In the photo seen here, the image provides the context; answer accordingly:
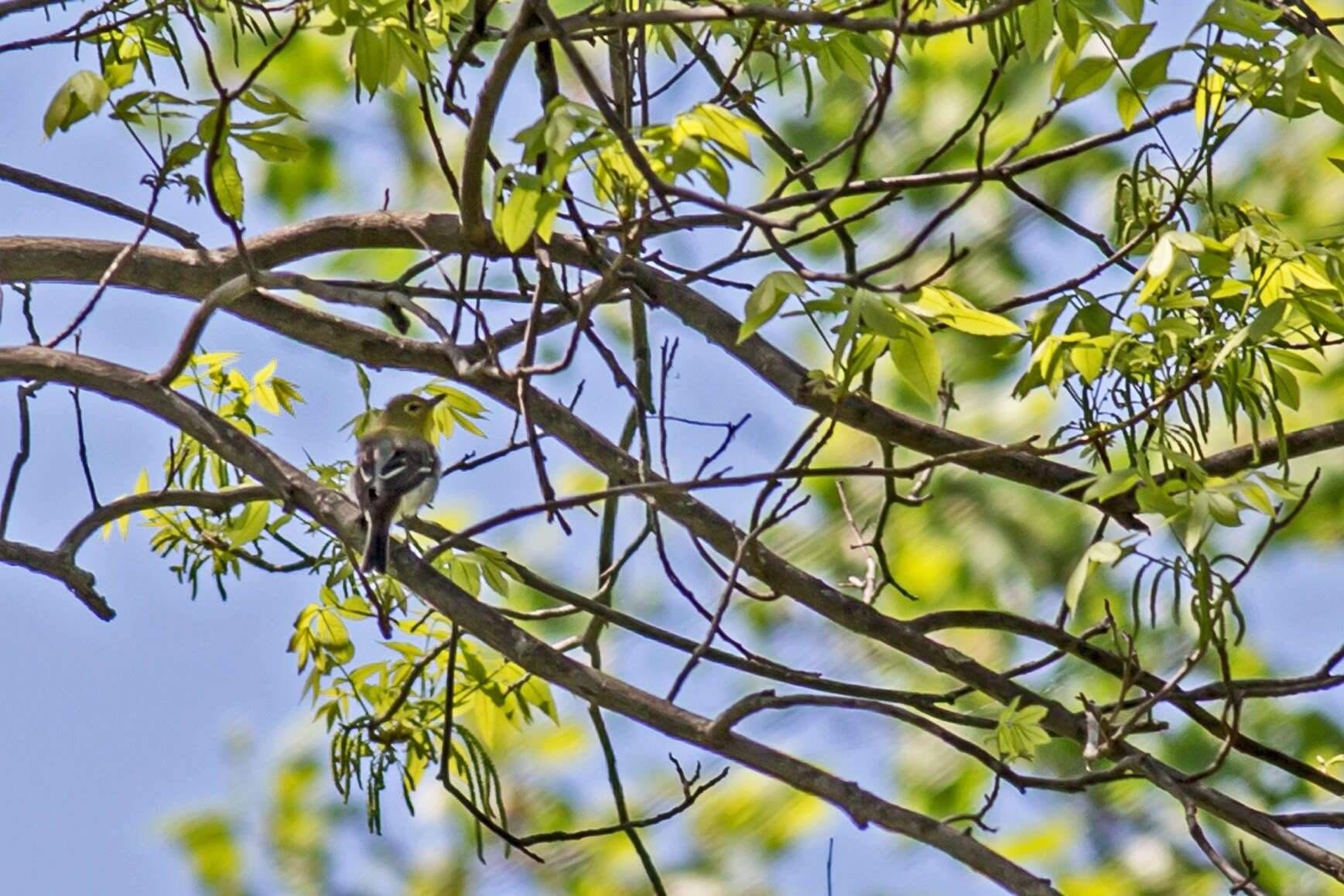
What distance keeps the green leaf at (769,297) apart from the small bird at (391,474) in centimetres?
119

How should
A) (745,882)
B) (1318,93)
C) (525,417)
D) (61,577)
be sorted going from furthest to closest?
(745,882) < (61,577) < (525,417) < (1318,93)

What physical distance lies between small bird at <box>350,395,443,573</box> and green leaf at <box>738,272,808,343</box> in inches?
47.0

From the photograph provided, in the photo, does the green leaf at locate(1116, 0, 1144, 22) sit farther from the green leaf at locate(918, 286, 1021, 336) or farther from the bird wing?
the bird wing

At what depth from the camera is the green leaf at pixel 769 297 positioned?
182cm

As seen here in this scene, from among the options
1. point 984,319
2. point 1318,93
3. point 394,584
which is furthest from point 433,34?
point 1318,93

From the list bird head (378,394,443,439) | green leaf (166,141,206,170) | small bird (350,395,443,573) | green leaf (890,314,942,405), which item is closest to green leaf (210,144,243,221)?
green leaf (166,141,206,170)

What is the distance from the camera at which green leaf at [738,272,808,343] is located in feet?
5.96

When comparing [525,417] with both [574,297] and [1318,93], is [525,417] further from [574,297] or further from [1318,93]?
[1318,93]

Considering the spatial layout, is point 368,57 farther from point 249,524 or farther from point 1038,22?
point 249,524

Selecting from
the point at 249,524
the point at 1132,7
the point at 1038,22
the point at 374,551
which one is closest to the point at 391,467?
the point at 249,524

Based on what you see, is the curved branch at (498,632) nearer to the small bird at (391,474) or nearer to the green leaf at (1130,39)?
the small bird at (391,474)

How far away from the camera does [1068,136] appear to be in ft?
18.2

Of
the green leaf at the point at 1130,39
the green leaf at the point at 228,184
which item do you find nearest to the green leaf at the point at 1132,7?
the green leaf at the point at 1130,39

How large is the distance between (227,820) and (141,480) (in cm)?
260
